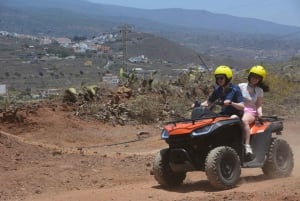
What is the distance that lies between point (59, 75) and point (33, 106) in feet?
82.0

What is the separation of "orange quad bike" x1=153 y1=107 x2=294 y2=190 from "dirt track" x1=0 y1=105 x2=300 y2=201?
221mm

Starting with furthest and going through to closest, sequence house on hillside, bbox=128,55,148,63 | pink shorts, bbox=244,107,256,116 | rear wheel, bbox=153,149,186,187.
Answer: house on hillside, bbox=128,55,148,63 < pink shorts, bbox=244,107,256,116 < rear wheel, bbox=153,149,186,187

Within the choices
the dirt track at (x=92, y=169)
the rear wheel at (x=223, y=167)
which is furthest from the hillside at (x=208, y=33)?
the rear wheel at (x=223, y=167)

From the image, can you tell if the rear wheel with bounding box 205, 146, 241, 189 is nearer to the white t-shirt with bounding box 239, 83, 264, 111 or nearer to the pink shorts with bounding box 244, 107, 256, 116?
the pink shorts with bounding box 244, 107, 256, 116

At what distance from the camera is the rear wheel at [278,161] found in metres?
9.95

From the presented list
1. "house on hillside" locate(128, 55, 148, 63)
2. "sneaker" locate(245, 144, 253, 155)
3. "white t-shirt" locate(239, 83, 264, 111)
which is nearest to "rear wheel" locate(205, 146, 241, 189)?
"sneaker" locate(245, 144, 253, 155)

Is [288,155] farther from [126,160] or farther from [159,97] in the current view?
[159,97]

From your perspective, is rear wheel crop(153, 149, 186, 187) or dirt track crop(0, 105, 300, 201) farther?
rear wheel crop(153, 149, 186, 187)

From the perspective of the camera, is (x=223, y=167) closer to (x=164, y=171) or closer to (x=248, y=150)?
(x=248, y=150)

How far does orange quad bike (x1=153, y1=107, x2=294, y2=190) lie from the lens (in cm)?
900

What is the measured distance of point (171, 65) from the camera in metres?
51.6

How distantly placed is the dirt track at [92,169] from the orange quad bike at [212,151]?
0.22 m

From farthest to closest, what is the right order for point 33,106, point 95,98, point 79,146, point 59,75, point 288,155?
point 59,75, point 95,98, point 33,106, point 79,146, point 288,155

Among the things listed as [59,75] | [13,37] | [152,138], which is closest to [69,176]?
[152,138]
